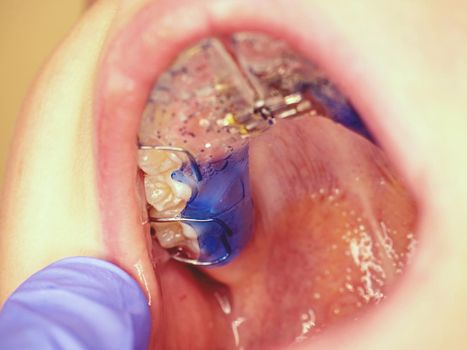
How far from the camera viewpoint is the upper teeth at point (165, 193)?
0.71 m

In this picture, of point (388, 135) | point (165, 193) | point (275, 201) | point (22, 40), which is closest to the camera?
point (388, 135)

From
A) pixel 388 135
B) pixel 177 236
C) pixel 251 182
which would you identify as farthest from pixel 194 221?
pixel 388 135

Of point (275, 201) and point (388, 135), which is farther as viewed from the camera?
point (275, 201)

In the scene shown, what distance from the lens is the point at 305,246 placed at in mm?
905

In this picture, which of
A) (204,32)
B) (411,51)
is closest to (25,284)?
(204,32)

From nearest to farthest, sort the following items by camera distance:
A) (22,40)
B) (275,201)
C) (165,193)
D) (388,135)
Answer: (388,135), (165,193), (275,201), (22,40)

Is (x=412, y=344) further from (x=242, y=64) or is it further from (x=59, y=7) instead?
(x=59, y=7)

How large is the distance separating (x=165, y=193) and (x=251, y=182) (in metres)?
0.18

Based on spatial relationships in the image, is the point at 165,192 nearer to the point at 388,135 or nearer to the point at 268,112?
the point at 268,112

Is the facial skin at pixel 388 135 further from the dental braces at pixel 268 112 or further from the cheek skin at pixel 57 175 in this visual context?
the dental braces at pixel 268 112

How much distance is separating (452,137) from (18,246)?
420 mm

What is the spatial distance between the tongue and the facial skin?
22cm

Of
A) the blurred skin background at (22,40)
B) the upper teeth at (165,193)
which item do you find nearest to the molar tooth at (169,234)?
the upper teeth at (165,193)

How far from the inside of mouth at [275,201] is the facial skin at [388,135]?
7 cm
